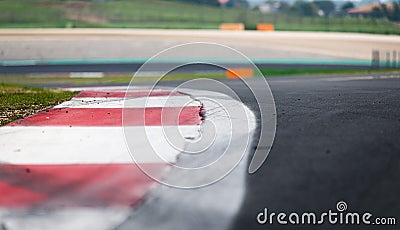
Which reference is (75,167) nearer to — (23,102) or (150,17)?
(23,102)

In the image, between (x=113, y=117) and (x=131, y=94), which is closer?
(x=113, y=117)

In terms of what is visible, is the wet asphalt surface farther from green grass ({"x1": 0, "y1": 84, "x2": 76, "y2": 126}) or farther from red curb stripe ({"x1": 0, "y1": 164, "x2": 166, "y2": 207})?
green grass ({"x1": 0, "y1": 84, "x2": 76, "y2": 126})

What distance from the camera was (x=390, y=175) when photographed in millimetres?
4348

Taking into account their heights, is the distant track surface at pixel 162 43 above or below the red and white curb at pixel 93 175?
below

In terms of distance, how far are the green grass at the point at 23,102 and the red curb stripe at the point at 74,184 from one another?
8.67ft

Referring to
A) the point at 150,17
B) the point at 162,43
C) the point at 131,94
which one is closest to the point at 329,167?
the point at 131,94

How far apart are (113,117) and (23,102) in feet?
9.20

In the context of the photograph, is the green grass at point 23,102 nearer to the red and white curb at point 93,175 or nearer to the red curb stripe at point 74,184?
the red and white curb at point 93,175

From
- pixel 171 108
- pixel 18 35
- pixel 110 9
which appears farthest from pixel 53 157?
pixel 110 9

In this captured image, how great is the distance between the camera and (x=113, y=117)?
7.22m

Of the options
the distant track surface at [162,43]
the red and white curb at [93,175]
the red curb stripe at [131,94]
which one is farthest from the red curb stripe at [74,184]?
the distant track surface at [162,43]

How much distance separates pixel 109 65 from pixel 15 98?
503 inches

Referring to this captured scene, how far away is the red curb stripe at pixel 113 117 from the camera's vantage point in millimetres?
6719

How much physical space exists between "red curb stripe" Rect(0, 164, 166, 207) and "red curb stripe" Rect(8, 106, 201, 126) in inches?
73.8
